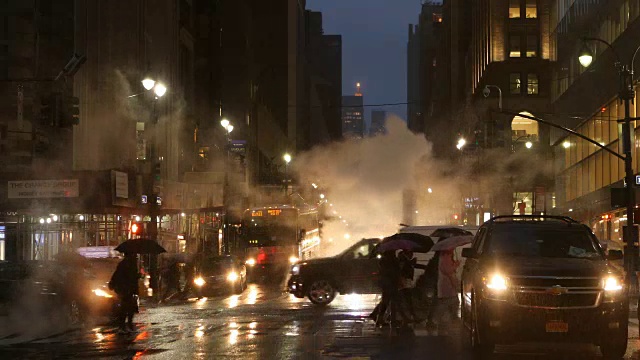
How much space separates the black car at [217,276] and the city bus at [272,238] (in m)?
7.62

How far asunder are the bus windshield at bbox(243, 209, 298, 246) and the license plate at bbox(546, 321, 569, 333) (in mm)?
31862

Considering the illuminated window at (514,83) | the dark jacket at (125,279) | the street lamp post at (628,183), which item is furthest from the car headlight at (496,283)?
the illuminated window at (514,83)

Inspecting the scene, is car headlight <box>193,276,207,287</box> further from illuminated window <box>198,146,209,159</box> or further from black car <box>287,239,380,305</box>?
illuminated window <box>198,146,209,159</box>

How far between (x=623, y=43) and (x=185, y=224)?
90.7 feet

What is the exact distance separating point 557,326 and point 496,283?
38.1 inches

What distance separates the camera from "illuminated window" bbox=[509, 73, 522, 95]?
Result: 90625 mm

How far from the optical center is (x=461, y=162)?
339 feet

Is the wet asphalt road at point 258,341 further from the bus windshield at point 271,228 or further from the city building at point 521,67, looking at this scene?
the city building at point 521,67

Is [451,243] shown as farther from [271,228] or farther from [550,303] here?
[271,228]

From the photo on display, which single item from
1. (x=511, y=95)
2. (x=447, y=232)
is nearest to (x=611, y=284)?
(x=447, y=232)

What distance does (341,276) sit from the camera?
25.1m

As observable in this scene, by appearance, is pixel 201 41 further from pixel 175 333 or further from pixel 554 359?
pixel 554 359

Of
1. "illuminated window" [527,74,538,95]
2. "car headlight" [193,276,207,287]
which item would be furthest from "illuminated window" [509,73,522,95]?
"car headlight" [193,276,207,287]

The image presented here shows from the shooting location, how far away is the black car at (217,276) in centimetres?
3428
